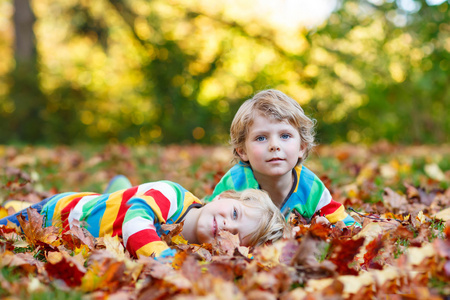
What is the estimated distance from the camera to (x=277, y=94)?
285cm

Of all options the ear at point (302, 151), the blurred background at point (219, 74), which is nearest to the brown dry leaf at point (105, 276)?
the ear at point (302, 151)

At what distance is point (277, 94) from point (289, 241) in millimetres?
1342

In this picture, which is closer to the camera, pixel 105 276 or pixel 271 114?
pixel 105 276

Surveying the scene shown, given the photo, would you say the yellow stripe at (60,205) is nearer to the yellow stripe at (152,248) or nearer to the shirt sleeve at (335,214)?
the yellow stripe at (152,248)

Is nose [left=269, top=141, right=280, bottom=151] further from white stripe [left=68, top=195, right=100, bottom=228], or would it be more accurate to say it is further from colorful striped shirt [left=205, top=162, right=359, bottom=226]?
white stripe [left=68, top=195, right=100, bottom=228]

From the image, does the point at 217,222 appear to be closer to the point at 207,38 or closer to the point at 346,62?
the point at 346,62

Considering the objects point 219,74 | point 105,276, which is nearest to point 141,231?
point 105,276

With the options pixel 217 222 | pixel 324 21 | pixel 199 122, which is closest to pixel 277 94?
pixel 217 222

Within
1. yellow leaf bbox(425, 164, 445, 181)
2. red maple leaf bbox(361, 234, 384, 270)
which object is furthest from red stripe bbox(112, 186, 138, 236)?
yellow leaf bbox(425, 164, 445, 181)

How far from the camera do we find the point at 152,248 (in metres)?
1.97

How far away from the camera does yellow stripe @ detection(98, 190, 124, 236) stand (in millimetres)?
2500

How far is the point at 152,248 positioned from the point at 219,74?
983 cm

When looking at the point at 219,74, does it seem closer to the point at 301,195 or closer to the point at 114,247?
the point at 301,195

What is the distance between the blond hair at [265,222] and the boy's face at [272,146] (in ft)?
0.89
